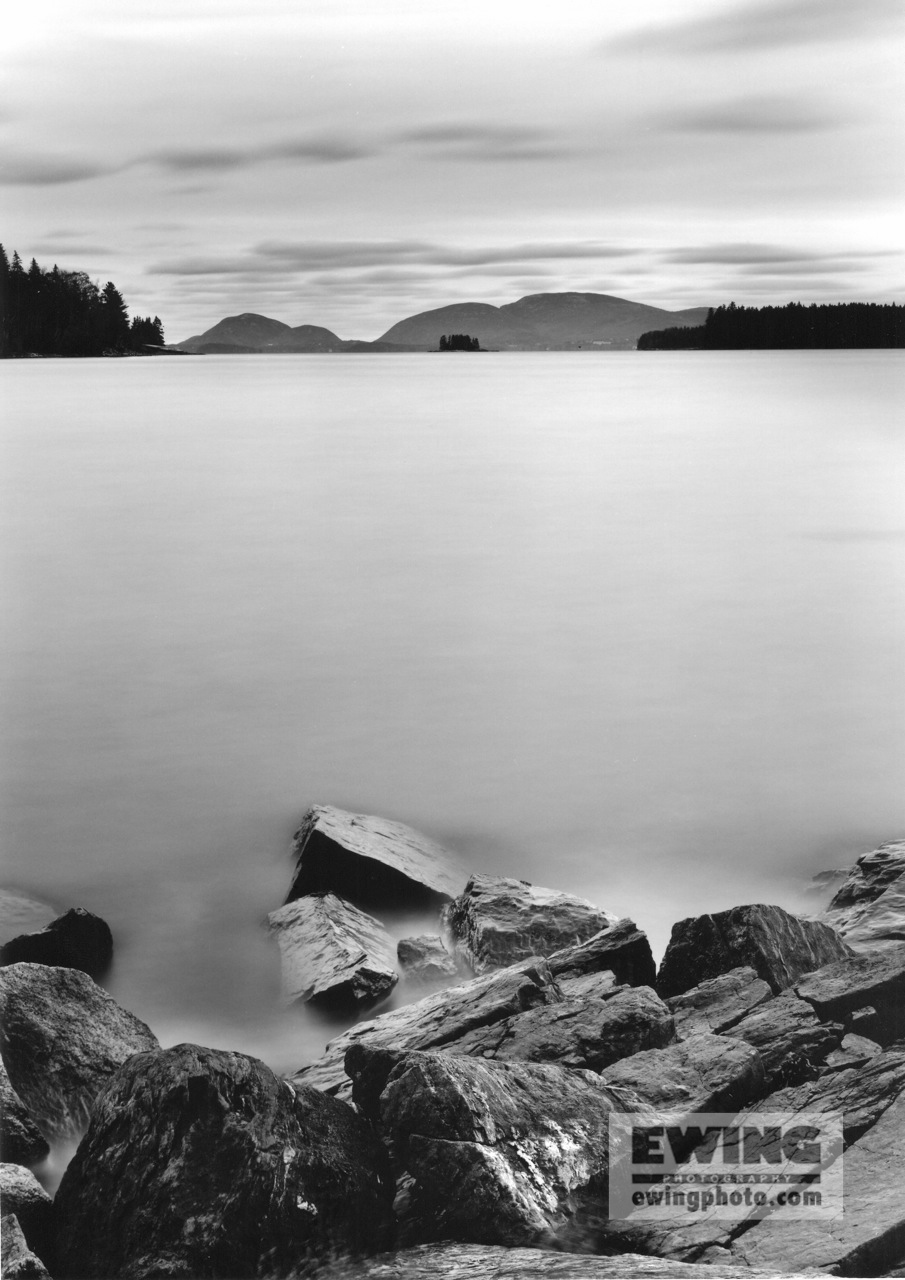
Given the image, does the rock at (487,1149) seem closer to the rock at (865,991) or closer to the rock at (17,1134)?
the rock at (865,991)

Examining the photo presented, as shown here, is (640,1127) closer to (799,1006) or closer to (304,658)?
(799,1006)

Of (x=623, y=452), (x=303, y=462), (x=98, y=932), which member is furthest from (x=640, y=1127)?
(x=303, y=462)

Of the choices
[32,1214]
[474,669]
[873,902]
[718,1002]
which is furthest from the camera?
[474,669]

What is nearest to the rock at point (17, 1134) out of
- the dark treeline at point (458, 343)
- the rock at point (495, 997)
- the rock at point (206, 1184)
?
the rock at point (206, 1184)

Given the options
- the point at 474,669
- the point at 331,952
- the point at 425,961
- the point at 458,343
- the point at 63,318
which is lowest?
the point at 425,961

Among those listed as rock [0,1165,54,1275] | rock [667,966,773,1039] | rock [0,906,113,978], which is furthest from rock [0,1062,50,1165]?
rock [667,966,773,1039]

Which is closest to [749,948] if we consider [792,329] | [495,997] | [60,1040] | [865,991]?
[865,991]

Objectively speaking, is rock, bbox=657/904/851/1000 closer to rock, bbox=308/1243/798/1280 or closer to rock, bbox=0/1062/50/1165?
rock, bbox=308/1243/798/1280

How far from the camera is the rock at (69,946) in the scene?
5691mm

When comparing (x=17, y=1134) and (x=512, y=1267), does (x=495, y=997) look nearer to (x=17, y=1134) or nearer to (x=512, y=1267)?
(x=512, y=1267)

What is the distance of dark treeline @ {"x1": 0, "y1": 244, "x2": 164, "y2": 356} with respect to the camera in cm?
679

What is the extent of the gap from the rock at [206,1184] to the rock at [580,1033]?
715mm

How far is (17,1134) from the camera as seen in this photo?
3998 millimetres

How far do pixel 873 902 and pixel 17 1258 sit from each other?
419 centimetres
